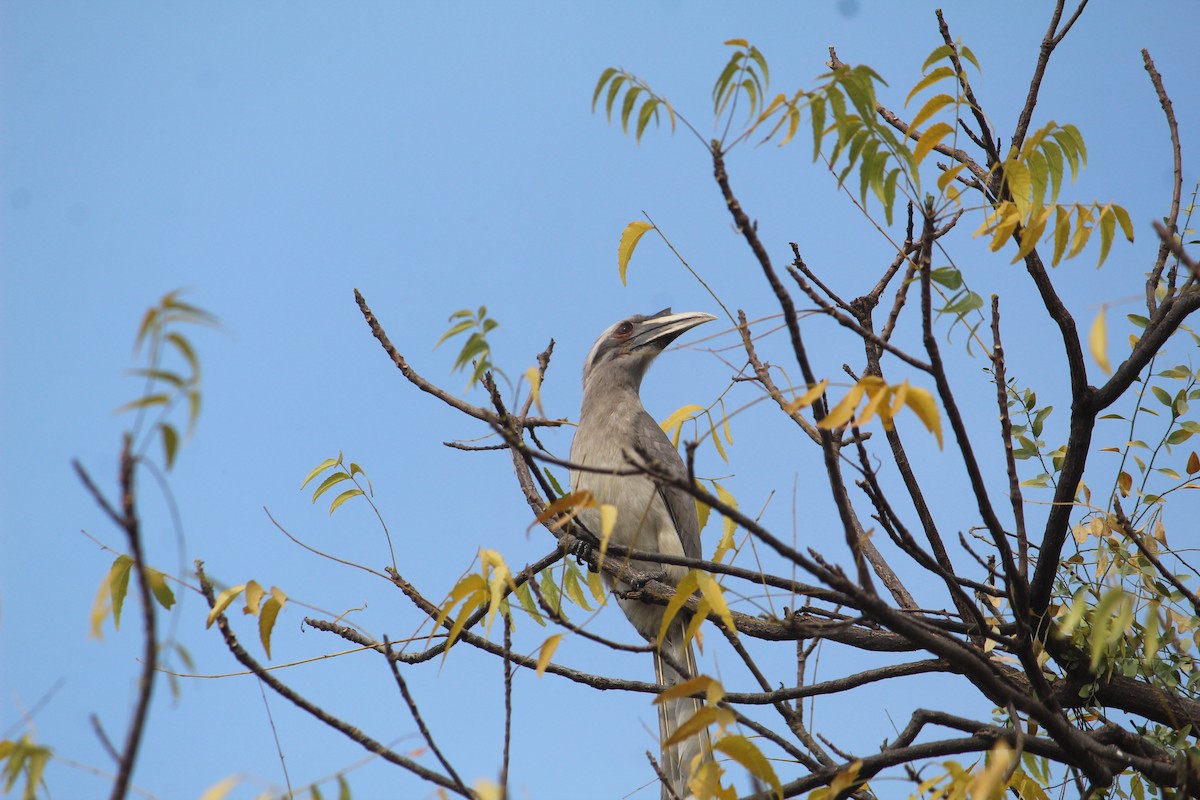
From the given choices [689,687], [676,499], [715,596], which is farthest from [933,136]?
[676,499]

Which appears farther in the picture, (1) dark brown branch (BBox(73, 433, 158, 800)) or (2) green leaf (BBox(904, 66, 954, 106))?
(2) green leaf (BBox(904, 66, 954, 106))

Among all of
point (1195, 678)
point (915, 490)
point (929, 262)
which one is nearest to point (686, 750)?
point (915, 490)

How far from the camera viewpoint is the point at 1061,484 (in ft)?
11.0

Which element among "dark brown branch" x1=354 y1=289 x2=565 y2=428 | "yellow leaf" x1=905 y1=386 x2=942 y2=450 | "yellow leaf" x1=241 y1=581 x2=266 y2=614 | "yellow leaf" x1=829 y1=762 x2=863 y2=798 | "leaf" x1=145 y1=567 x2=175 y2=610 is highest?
"dark brown branch" x1=354 y1=289 x2=565 y2=428

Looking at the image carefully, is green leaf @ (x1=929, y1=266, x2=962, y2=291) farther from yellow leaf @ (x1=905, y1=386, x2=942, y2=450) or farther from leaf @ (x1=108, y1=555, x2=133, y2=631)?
leaf @ (x1=108, y1=555, x2=133, y2=631)

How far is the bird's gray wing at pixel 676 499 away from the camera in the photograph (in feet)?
19.2

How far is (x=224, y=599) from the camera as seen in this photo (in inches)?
95.9

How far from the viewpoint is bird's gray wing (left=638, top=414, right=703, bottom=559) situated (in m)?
5.86

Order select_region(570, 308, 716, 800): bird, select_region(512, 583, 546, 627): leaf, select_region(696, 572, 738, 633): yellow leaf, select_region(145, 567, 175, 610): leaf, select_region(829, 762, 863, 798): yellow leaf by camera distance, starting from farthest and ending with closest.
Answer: select_region(570, 308, 716, 800): bird, select_region(512, 583, 546, 627): leaf, select_region(145, 567, 175, 610): leaf, select_region(829, 762, 863, 798): yellow leaf, select_region(696, 572, 738, 633): yellow leaf

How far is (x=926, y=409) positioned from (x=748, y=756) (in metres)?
0.83

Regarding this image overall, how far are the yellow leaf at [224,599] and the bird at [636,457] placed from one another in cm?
265

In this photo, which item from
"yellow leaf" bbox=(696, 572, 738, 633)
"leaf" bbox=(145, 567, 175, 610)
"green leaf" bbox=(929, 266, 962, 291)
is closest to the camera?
"yellow leaf" bbox=(696, 572, 738, 633)

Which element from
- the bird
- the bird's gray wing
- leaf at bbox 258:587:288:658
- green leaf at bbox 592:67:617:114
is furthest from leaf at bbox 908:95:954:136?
the bird's gray wing

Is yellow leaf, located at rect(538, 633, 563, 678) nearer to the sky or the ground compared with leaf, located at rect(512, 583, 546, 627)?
nearer to the ground
